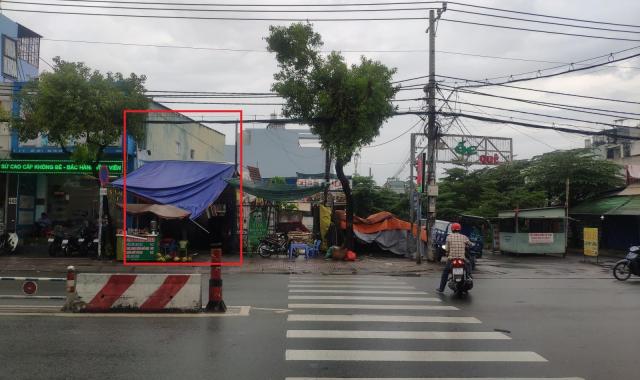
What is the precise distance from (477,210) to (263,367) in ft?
87.4

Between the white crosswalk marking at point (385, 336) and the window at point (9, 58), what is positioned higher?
the window at point (9, 58)

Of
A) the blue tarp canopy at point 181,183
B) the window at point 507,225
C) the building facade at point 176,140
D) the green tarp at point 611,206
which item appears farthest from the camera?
the building facade at point 176,140

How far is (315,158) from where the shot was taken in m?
61.0

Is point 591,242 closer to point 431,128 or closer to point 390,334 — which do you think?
point 431,128

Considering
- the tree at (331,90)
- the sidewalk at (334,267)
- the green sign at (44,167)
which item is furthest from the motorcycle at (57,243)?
the tree at (331,90)

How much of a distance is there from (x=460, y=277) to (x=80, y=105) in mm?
13212

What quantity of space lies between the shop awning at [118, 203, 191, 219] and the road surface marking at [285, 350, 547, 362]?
43.9 feet

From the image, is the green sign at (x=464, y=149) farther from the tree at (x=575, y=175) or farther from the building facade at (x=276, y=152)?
the building facade at (x=276, y=152)

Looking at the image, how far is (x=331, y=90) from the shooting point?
1916 centimetres

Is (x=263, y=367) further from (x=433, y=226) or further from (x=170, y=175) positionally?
(x=170, y=175)

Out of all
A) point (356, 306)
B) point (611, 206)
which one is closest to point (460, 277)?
point (356, 306)

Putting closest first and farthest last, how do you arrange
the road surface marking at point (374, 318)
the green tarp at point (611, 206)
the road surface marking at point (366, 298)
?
the road surface marking at point (374, 318)
the road surface marking at point (366, 298)
the green tarp at point (611, 206)

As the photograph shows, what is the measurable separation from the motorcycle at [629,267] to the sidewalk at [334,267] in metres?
1.16

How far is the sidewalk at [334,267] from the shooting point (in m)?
17.2
